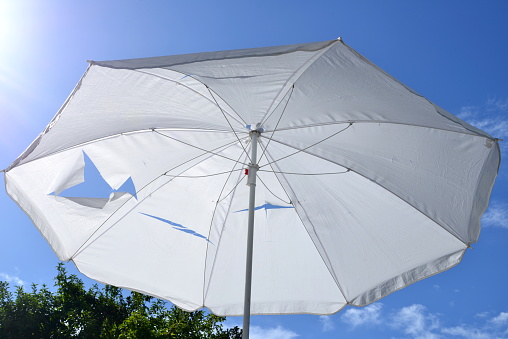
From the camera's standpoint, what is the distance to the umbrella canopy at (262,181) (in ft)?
13.1

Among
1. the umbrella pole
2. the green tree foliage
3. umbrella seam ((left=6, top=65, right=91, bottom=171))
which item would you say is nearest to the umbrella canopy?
umbrella seam ((left=6, top=65, right=91, bottom=171))

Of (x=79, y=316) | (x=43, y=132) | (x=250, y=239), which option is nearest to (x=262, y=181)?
(x=250, y=239)

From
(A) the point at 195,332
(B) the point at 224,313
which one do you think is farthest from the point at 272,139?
(A) the point at 195,332

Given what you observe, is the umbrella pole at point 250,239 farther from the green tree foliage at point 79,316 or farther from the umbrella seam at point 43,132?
the green tree foliage at point 79,316

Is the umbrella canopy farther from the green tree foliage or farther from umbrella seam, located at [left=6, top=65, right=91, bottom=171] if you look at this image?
the green tree foliage

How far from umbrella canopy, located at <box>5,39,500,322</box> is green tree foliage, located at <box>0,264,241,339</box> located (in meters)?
12.4

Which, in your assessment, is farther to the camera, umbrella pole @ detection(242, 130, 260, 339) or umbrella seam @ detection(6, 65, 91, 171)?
umbrella seam @ detection(6, 65, 91, 171)

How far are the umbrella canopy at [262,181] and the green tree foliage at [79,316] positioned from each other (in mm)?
12438

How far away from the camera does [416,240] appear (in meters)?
4.79

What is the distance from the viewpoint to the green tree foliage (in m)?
17.9

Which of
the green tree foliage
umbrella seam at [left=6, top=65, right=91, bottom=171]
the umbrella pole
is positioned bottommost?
the umbrella pole

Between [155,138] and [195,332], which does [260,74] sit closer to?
[155,138]

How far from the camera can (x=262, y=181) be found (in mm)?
5133

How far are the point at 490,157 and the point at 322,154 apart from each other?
154 centimetres
